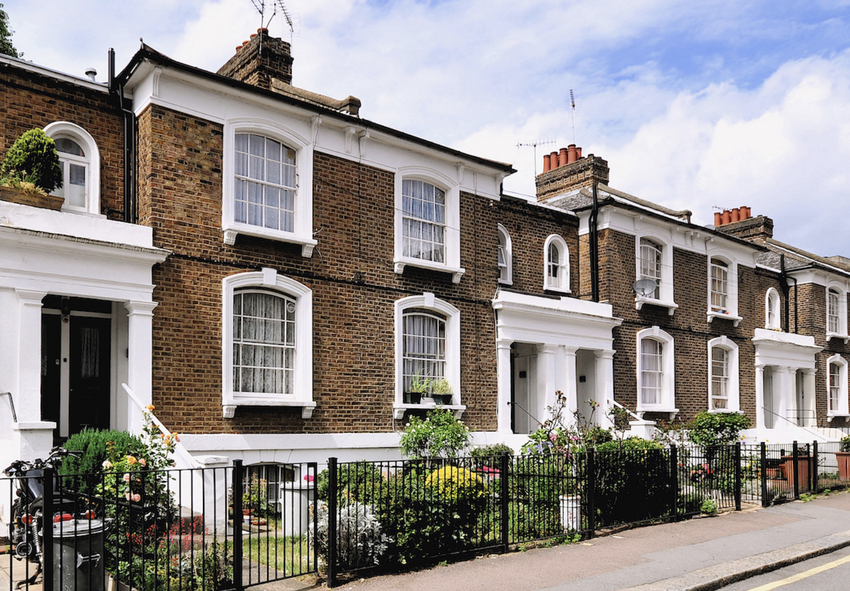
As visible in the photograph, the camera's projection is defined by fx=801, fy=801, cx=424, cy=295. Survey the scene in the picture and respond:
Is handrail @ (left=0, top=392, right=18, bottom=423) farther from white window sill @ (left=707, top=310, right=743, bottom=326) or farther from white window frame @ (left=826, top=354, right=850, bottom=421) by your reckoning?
white window frame @ (left=826, top=354, right=850, bottom=421)

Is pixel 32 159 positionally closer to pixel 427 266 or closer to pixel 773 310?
pixel 427 266

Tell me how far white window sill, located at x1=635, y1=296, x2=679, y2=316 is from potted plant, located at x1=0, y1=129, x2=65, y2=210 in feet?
46.9

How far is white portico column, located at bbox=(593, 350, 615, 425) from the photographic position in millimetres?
19703

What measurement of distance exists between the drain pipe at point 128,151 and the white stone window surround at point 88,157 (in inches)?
17.1

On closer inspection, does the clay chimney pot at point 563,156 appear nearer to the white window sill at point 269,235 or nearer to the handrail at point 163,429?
the white window sill at point 269,235

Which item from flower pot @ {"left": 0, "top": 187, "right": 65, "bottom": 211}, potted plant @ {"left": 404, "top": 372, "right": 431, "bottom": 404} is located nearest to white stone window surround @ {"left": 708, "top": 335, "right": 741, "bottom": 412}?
potted plant @ {"left": 404, "top": 372, "right": 431, "bottom": 404}

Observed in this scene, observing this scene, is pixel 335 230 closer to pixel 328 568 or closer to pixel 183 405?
pixel 183 405

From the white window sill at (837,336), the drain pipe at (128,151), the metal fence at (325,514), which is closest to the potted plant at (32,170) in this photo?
the drain pipe at (128,151)

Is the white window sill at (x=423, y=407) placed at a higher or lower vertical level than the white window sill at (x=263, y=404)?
lower

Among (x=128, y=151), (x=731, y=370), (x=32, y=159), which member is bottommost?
(x=731, y=370)

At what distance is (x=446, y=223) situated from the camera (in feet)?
55.7

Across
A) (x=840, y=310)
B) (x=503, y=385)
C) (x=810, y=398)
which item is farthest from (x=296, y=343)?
(x=840, y=310)

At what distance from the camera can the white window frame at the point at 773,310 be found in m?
26.8

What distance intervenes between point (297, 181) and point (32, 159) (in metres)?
4.47
